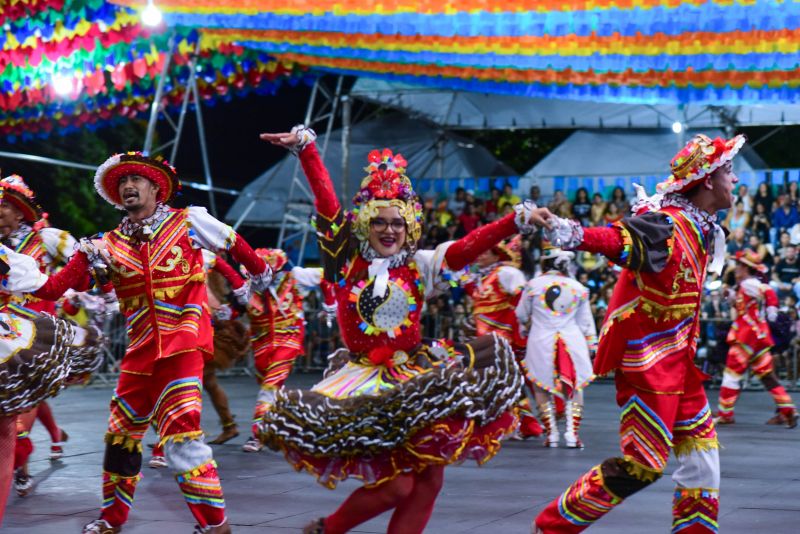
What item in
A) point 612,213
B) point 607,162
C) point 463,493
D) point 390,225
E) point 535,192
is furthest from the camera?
point 607,162

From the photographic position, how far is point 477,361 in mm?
5312

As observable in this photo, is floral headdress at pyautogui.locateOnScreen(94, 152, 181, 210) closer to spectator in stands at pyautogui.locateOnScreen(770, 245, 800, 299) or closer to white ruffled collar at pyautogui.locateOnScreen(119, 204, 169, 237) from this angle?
white ruffled collar at pyautogui.locateOnScreen(119, 204, 169, 237)

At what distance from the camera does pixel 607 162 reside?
2358cm

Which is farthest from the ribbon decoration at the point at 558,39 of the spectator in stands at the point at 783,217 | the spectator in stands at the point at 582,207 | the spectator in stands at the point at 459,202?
the spectator in stands at the point at 459,202

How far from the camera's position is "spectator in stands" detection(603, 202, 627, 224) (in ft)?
67.2

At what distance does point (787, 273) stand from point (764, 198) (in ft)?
6.76

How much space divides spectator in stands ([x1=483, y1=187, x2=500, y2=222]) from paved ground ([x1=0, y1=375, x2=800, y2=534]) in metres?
10.8

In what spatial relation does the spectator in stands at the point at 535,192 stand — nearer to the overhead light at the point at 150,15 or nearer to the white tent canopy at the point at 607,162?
the white tent canopy at the point at 607,162

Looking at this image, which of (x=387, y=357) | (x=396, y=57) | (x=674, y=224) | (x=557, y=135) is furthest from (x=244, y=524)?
(x=557, y=135)

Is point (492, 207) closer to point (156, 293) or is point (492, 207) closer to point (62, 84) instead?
point (62, 84)

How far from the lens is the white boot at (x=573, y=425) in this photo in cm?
1085

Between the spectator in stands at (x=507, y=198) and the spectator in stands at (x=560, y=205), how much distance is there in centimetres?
86

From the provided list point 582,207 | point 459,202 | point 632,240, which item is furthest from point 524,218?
point 459,202

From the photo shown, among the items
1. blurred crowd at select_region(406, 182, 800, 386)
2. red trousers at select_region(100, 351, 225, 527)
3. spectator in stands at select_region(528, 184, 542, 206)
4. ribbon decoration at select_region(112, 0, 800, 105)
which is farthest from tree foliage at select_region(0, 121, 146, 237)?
red trousers at select_region(100, 351, 225, 527)
